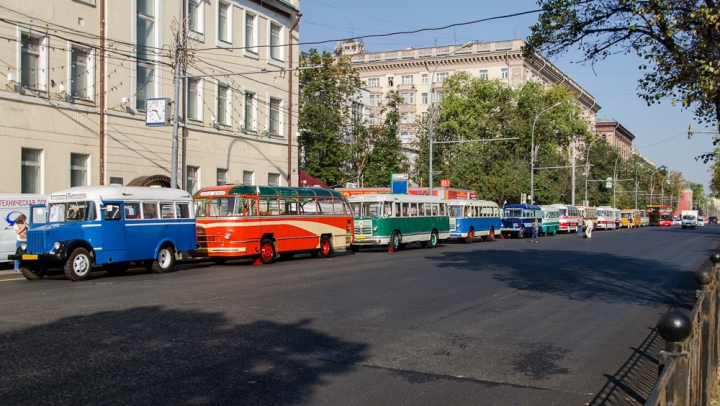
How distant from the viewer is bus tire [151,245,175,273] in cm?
2008

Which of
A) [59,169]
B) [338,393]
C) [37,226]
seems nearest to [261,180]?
[59,169]

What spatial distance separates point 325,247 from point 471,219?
1780cm

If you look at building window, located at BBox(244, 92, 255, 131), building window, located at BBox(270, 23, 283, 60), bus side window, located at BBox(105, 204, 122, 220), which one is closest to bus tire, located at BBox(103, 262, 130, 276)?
bus side window, located at BBox(105, 204, 122, 220)

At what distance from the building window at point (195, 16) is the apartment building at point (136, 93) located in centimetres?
5

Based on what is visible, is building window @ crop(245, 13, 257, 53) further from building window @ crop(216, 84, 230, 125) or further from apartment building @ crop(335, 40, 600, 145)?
apartment building @ crop(335, 40, 600, 145)

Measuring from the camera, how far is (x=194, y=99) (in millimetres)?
32531

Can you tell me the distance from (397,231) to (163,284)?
707 inches

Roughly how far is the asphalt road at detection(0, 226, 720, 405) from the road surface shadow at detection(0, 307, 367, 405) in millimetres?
26

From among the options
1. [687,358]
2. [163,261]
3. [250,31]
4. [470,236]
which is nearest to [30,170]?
[163,261]

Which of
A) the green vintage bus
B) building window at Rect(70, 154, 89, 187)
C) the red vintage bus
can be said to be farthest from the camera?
the green vintage bus

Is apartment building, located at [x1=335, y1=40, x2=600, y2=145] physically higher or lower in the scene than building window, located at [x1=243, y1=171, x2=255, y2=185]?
higher

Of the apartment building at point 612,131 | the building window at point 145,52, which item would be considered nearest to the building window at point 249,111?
the building window at point 145,52

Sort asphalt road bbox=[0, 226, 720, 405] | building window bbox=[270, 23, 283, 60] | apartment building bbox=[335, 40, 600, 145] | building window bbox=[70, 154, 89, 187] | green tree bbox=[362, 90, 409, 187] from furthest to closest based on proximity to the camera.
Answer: apartment building bbox=[335, 40, 600, 145]
green tree bbox=[362, 90, 409, 187]
building window bbox=[270, 23, 283, 60]
building window bbox=[70, 154, 89, 187]
asphalt road bbox=[0, 226, 720, 405]

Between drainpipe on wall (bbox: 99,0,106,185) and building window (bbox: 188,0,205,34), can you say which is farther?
building window (bbox: 188,0,205,34)
